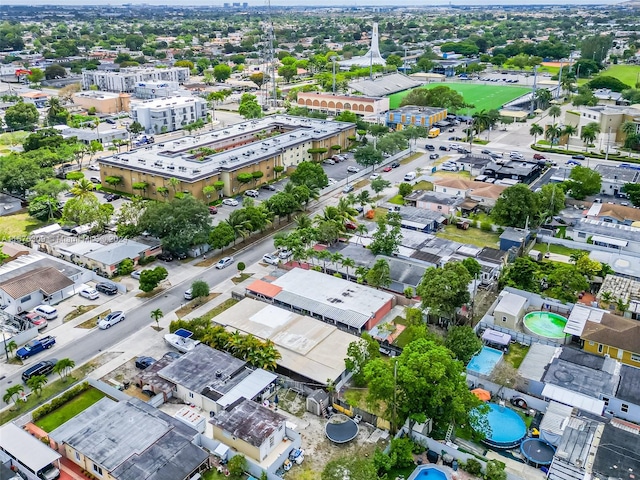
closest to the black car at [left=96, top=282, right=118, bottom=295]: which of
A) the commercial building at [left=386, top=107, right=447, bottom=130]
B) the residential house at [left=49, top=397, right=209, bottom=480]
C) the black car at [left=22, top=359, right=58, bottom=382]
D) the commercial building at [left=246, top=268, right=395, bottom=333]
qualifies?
the black car at [left=22, top=359, right=58, bottom=382]

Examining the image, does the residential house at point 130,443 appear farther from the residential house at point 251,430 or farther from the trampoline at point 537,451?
the trampoline at point 537,451

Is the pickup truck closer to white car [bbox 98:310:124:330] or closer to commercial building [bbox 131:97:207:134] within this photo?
white car [bbox 98:310:124:330]

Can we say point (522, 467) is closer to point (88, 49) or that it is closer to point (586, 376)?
point (586, 376)

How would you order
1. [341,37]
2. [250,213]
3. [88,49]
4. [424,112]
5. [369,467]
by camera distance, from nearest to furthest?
[369,467] → [250,213] → [424,112] → [88,49] → [341,37]

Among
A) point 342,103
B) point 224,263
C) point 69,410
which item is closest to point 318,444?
point 69,410

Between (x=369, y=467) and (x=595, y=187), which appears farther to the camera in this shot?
(x=595, y=187)

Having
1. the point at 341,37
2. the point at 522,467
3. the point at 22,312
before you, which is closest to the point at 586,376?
the point at 522,467
